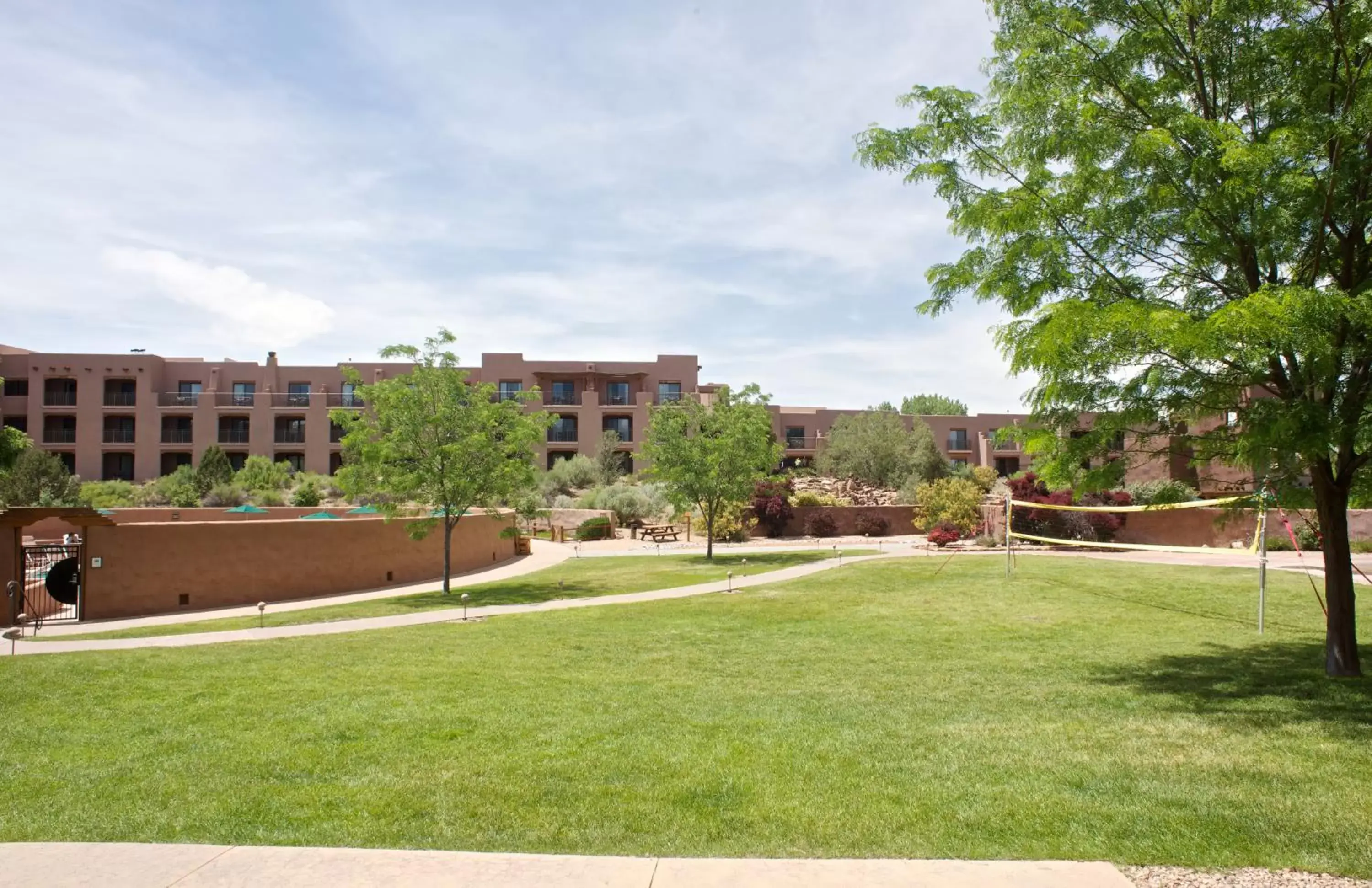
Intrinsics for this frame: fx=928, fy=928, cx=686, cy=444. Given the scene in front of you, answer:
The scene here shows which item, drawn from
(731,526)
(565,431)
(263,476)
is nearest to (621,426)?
(565,431)

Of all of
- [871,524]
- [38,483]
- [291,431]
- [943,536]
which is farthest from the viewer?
[291,431]

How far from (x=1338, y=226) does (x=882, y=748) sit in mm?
7538

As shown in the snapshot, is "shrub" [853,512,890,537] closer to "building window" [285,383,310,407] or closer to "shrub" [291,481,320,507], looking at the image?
"shrub" [291,481,320,507]

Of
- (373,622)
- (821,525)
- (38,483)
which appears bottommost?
(373,622)

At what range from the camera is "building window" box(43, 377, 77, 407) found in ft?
202

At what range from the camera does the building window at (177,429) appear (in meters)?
62.3

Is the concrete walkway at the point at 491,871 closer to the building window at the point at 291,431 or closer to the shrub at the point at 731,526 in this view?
the shrub at the point at 731,526

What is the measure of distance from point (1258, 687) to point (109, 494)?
185 feet

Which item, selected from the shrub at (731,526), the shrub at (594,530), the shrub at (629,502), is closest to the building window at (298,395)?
the shrub at (629,502)

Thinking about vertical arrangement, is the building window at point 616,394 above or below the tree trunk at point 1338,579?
above

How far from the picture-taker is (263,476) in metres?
53.8

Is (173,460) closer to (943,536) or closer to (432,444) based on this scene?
(432,444)

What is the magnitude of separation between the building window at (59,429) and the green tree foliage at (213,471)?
11.2m

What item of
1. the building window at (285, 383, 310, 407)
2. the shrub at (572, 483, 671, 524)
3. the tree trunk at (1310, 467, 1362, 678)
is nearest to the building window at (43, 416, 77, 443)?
the building window at (285, 383, 310, 407)
